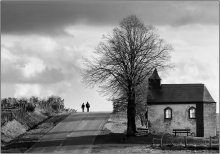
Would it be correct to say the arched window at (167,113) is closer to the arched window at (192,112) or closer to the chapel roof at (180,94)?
the chapel roof at (180,94)

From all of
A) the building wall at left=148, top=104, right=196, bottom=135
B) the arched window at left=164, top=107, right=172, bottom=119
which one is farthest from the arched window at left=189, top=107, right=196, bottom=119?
the arched window at left=164, top=107, right=172, bottom=119

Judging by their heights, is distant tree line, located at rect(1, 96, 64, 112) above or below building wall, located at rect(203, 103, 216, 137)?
above

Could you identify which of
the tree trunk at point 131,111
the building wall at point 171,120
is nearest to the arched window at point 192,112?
the building wall at point 171,120

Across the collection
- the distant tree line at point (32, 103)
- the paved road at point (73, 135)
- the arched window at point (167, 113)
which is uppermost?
the distant tree line at point (32, 103)

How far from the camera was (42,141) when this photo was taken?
45625 millimetres

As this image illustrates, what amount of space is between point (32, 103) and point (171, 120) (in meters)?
20.7

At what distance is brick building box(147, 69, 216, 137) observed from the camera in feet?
177

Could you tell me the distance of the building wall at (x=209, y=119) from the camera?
54.1m

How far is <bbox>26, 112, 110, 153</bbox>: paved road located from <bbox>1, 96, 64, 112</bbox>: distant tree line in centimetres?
548

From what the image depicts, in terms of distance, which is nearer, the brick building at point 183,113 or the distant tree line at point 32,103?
the brick building at point 183,113

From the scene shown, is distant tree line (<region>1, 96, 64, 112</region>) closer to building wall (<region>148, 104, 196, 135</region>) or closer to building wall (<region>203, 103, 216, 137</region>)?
building wall (<region>148, 104, 196, 135</region>)

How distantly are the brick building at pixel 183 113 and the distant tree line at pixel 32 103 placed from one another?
17.0m

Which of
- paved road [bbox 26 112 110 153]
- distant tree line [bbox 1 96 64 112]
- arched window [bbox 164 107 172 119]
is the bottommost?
paved road [bbox 26 112 110 153]

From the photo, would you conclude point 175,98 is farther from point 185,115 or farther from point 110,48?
point 110,48
